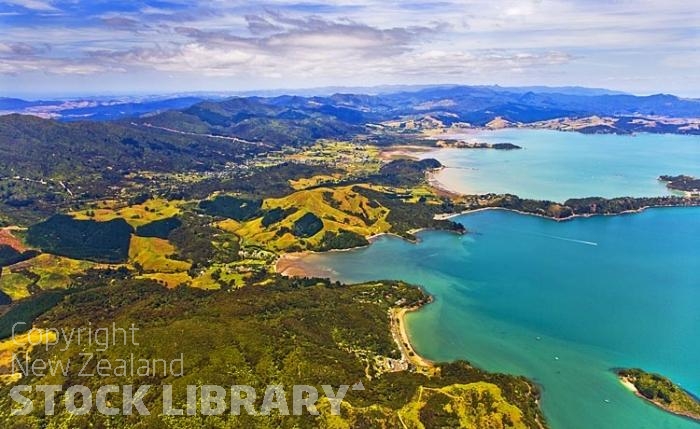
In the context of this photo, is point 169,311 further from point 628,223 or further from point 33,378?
point 628,223

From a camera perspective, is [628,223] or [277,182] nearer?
[628,223]

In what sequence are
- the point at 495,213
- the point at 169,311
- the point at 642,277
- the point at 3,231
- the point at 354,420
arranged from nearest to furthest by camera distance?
the point at 354,420, the point at 169,311, the point at 642,277, the point at 3,231, the point at 495,213

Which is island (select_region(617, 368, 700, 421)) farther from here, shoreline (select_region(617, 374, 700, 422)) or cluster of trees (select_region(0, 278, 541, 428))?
cluster of trees (select_region(0, 278, 541, 428))

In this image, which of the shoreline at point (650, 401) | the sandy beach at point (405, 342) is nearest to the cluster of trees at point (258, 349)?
the sandy beach at point (405, 342)

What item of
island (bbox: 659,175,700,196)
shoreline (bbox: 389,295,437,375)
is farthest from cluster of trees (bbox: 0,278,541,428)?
island (bbox: 659,175,700,196)

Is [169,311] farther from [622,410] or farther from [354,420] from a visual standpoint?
[622,410]

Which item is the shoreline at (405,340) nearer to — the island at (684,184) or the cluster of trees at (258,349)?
the cluster of trees at (258,349)

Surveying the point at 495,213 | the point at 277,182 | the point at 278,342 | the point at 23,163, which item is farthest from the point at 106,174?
the point at 278,342

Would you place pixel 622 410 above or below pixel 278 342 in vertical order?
below

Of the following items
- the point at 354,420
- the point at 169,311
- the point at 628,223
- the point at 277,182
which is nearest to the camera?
the point at 354,420
